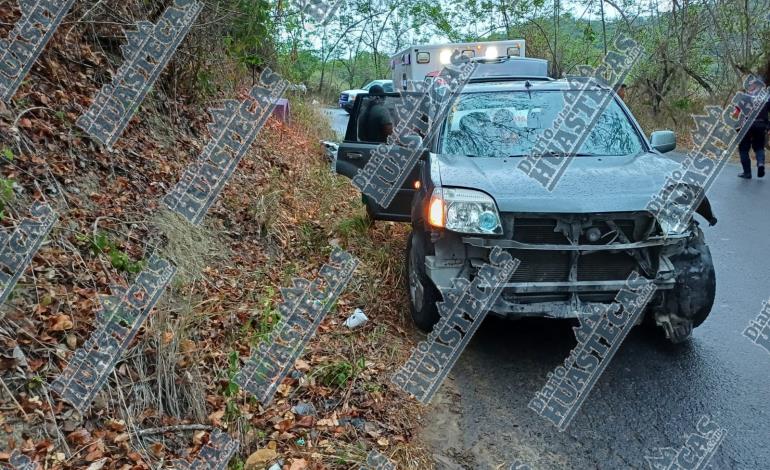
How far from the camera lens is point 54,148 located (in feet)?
13.9

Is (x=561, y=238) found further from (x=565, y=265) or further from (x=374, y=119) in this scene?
(x=374, y=119)

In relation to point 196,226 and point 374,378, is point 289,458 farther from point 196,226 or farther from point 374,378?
point 196,226

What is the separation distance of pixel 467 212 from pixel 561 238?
0.59 metres

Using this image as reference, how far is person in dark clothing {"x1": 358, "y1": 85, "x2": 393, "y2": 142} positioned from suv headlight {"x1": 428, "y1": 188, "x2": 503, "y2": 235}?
1.86 m

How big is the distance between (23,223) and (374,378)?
7.56ft

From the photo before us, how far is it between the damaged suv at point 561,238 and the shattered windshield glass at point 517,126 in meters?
0.16

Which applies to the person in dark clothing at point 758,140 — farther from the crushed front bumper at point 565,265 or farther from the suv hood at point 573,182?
the crushed front bumper at point 565,265

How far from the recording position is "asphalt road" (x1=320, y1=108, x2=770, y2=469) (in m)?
2.81

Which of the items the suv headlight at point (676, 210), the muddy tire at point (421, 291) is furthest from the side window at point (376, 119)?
the suv headlight at point (676, 210)

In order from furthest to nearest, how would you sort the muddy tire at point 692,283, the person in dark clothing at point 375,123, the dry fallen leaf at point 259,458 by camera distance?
1. the person in dark clothing at point 375,123
2. the muddy tire at point 692,283
3. the dry fallen leaf at point 259,458

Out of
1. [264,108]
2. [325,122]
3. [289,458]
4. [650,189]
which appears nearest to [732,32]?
[325,122]

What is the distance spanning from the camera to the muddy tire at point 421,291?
374 cm

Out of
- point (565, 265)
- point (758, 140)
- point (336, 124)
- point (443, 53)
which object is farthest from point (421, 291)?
point (336, 124)

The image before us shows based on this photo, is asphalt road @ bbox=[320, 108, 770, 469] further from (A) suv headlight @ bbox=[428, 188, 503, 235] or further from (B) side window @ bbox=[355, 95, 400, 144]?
(B) side window @ bbox=[355, 95, 400, 144]
